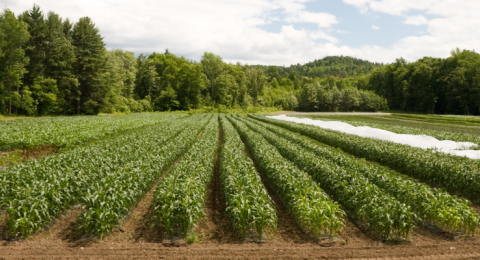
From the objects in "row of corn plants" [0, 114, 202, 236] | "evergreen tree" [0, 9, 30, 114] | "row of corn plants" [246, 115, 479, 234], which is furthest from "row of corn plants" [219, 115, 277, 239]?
"evergreen tree" [0, 9, 30, 114]

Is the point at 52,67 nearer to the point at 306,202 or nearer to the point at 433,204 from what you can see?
the point at 306,202

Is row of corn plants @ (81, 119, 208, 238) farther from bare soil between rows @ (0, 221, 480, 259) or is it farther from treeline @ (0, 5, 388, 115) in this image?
treeline @ (0, 5, 388, 115)

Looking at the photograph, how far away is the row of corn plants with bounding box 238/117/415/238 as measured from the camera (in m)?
7.33

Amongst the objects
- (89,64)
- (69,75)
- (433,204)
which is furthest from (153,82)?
(433,204)

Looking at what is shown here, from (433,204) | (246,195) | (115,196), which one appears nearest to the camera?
(115,196)

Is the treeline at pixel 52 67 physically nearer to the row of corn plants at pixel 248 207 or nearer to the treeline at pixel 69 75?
the treeline at pixel 69 75

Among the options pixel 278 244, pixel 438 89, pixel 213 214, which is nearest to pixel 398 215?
pixel 278 244

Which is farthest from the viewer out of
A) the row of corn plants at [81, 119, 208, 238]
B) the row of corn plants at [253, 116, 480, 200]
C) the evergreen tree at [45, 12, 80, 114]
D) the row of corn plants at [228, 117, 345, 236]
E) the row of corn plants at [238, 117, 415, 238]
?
the evergreen tree at [45, 12, 80, 114]

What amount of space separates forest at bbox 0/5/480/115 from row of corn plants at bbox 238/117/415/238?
47152mm

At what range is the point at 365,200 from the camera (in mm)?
8188

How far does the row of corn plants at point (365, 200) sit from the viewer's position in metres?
7.33

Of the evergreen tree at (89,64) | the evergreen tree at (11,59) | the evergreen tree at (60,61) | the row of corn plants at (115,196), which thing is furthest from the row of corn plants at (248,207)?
the evergreen tree at (89,64)

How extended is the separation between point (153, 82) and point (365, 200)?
82.2 m

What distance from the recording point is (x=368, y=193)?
8.62 meters
